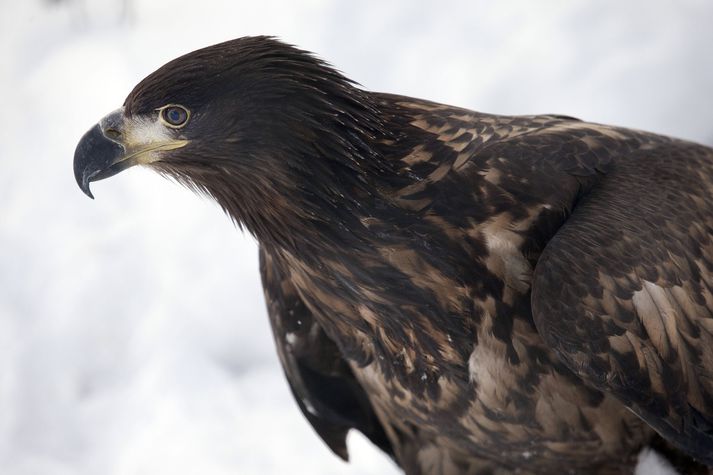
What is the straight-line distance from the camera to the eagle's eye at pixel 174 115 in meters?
3.80

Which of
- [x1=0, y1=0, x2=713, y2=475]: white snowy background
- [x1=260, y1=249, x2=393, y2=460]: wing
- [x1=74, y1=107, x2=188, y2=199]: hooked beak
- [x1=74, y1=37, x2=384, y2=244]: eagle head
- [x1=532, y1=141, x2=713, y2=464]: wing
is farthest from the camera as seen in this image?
[x1=0, y1=0, x2=713, y2=475]: white snowy background

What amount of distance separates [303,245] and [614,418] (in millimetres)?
1433

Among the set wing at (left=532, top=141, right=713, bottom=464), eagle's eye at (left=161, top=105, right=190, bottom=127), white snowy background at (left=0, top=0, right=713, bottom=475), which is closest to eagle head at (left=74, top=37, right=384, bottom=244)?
eagle's eye at (left=161, top=105, right=190, bottom=127)

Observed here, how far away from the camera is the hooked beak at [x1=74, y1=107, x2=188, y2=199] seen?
152 inches

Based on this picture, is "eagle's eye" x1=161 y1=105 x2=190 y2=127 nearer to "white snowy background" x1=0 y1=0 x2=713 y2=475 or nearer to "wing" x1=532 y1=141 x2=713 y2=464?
"wing" x1=532 y1=141 x2=713 y2=464

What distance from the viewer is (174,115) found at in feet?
12.6

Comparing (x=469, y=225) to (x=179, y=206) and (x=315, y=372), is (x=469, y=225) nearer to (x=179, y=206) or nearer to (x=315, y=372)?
(x=315, y=372)

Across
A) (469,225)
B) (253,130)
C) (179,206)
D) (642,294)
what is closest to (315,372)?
(469,225)

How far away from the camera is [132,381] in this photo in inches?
236

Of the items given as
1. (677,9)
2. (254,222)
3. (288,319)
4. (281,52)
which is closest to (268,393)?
(288,319)

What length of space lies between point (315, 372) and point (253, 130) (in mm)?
1581

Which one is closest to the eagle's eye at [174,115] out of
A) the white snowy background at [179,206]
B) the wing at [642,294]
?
the wing at [642,294]

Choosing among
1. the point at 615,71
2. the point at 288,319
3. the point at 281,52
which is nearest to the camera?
the point at 281,52

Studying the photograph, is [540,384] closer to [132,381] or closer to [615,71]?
[132,381]
